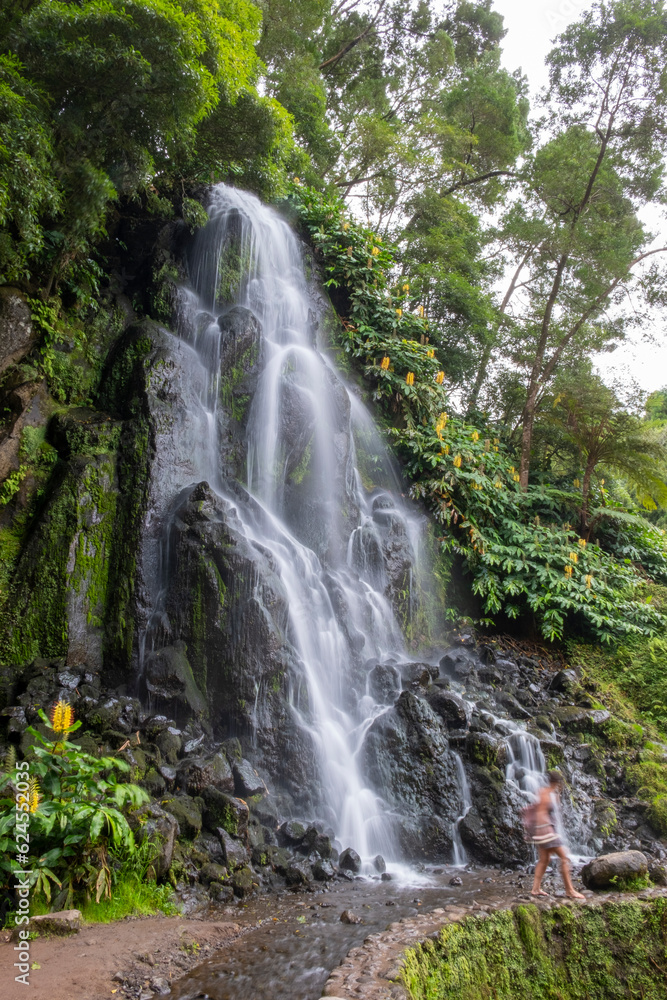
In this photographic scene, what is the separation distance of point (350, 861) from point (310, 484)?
5518mm

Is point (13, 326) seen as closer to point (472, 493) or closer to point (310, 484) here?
point (310, 484)

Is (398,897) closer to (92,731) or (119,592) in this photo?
(92,731)

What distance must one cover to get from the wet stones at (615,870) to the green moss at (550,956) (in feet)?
1.19

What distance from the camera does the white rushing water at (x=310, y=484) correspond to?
23.5 feet

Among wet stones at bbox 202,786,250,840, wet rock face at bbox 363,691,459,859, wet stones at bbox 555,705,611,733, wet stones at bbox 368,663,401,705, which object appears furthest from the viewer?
wet stones at bbox 555,705,611,733

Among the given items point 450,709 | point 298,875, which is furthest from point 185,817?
point 450,709

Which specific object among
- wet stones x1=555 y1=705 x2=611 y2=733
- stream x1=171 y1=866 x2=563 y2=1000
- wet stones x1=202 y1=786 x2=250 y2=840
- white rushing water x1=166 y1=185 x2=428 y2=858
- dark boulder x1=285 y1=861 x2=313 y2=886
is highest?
white rushing water x1=166 y1=185 x2=428 y2=858

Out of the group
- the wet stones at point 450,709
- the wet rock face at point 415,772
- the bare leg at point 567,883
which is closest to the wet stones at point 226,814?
the wet rock face at point 415,772

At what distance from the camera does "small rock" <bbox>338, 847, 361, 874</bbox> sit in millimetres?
5617

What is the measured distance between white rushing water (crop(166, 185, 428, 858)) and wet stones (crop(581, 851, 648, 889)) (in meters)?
2.01

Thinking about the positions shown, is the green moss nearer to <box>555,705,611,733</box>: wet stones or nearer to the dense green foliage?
the dense green foliage

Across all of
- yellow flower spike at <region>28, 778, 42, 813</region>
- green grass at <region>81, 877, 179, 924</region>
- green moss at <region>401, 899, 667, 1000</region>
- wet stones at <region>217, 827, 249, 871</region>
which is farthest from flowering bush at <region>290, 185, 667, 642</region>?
yellow flower spike at <region>28, 778, 42, 813</region>

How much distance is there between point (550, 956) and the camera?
171 inches

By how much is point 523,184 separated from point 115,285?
10.2m
